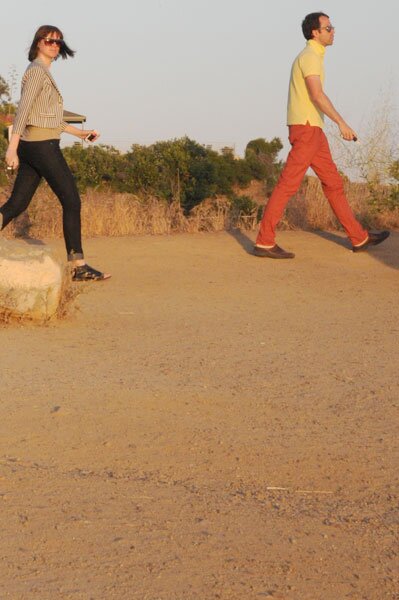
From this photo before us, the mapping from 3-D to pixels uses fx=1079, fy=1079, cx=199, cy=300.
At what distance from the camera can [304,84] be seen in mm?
9406

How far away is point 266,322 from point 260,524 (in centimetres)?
372

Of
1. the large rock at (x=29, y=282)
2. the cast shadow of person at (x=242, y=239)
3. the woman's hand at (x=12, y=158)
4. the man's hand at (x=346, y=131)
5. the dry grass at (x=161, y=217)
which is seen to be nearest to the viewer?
the large rock at (x=29, y=282)

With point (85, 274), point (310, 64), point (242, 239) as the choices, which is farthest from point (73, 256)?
point (242, 239)

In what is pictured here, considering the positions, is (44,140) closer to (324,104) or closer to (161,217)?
(324,104)

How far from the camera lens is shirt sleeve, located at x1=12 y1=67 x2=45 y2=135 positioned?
26.8 ft

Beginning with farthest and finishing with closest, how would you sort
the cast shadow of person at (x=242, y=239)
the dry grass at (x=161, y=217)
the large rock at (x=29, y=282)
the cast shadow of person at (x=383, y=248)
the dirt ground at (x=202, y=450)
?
1. the dry grass at (x=161, y=217)
2. the cast shadow of person at (x=242, y=239)
3. the cast shadow of person at (x=383, y=248)
4. the large rock at (x=29, y=282)
5. the dirt ground at (x=202, y=450)

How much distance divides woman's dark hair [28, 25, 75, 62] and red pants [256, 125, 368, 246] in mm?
2153

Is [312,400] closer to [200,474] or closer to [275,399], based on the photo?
[275,399]

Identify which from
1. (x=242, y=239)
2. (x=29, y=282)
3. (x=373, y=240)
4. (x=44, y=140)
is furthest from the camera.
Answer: (x=242, y=239)

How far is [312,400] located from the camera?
5.15m

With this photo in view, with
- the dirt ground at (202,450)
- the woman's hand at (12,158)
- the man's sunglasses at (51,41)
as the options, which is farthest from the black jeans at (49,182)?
the man's sunglasses at (51,41)

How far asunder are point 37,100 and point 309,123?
2470 mm

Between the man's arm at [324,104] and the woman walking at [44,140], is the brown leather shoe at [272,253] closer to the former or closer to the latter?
the man's arm at [324,104]

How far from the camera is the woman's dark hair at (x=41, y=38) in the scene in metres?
8.27
